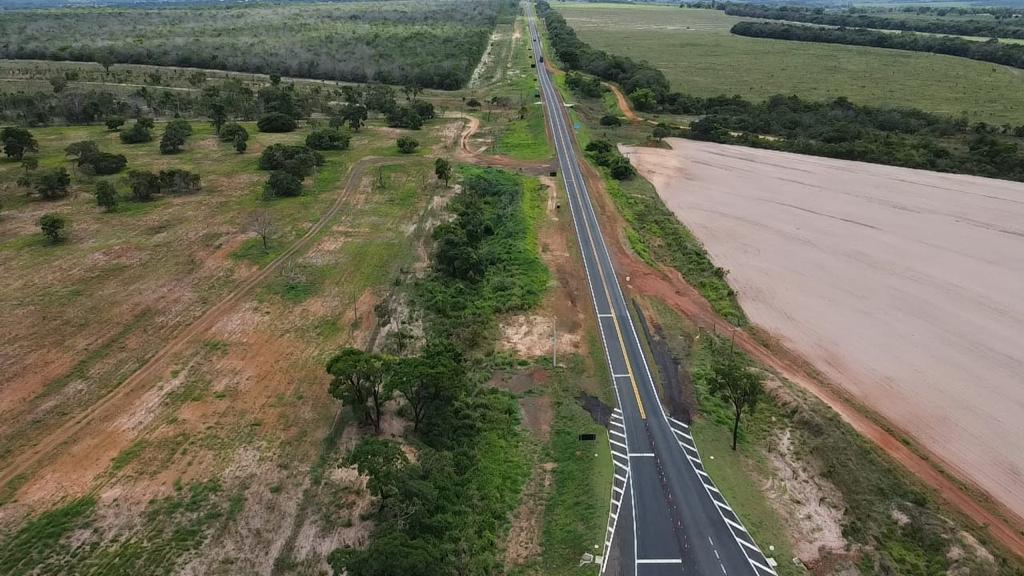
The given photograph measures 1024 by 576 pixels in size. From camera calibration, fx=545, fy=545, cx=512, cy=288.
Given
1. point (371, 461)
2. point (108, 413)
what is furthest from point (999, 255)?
point (108, 413)

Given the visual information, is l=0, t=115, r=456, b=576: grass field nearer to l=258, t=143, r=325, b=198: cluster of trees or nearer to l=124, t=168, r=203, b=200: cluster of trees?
l=124, t=168, r=203, b=200: cluster of trees

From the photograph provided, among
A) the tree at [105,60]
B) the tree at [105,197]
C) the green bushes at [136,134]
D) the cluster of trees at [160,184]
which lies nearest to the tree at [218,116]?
the green bushes at [136,134]

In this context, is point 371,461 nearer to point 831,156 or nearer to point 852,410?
point 852,410

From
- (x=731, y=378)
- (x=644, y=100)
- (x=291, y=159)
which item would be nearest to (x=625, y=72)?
(x=644, y=100)

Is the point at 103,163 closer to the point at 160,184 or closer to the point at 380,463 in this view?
the point at 160,184

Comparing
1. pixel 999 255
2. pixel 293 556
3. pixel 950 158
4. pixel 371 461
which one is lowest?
pixel 293 556

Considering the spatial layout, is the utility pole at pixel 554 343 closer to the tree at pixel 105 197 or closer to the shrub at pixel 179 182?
the shrub at pixel 179 182

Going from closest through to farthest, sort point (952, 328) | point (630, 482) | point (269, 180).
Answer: point (630, 482), point (952, 328), point (269, 180)
